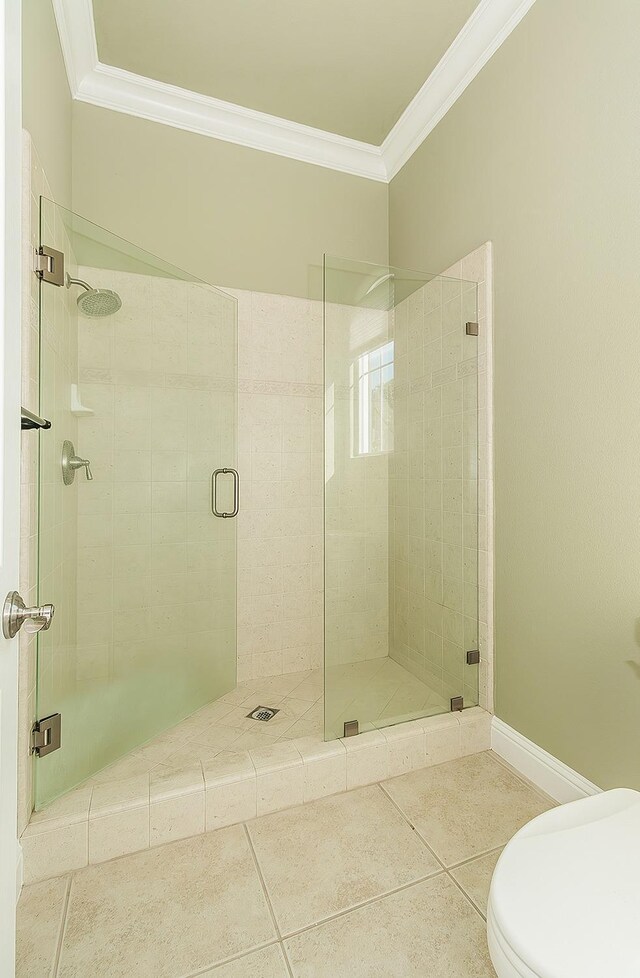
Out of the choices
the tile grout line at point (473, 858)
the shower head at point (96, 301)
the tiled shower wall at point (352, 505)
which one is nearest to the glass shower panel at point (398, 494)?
the tiled shower wall at point (352, 505)

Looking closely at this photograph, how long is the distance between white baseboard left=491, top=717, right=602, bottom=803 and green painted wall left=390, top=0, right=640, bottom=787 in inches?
1.6

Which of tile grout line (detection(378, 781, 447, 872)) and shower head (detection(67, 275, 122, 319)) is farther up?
shower head (detection(67, 275, 122, 319))

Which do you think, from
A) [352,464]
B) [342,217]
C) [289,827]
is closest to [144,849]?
[289,827]

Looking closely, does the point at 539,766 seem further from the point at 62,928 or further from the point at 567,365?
the point at 62,928

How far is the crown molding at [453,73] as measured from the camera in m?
1.78

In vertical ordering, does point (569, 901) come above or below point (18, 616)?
below

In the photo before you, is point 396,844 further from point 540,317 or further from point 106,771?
point 540,317

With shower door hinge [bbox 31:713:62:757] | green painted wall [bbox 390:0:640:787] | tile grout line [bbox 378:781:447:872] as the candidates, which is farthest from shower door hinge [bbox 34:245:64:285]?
tile grout line [bbox 378:781:447:872]

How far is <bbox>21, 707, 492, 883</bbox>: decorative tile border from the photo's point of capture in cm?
136

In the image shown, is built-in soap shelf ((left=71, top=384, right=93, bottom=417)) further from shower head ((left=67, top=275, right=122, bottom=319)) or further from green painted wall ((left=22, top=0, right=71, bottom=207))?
green painted wall ((left=22, top=0, right=71, bottom=207))

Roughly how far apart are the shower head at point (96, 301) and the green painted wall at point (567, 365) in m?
1.44

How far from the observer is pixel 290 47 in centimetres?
200

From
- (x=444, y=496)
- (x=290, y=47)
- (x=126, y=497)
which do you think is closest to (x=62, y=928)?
(x=126, y=497)

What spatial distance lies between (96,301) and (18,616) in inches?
52.1
